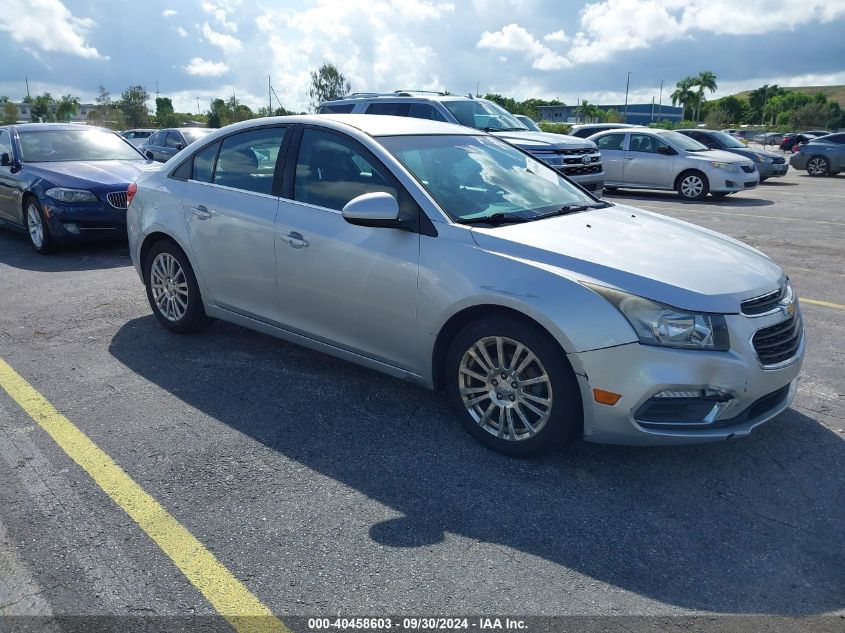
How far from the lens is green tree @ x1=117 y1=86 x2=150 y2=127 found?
2514 inches

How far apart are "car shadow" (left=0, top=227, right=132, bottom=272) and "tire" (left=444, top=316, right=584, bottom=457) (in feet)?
19.5

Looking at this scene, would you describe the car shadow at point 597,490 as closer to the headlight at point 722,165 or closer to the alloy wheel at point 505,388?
the alloy wheel at point 505,388

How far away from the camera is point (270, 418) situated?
4195 mm

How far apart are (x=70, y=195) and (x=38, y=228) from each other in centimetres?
71

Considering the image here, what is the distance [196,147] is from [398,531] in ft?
11.8

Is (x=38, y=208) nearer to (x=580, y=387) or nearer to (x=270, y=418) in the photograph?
(x=270, y=418)

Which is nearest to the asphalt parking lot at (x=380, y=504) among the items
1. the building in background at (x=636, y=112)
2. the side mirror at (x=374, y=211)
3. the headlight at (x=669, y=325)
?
the headlight at (x=669, y=325)

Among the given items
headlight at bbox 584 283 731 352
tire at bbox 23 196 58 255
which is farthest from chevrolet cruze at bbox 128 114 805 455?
tire at bbox 23 196 58 255

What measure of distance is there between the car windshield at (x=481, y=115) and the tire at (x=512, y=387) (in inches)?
353

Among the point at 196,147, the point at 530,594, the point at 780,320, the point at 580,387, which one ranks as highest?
the point at 196,147

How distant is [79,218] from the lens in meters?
8.56

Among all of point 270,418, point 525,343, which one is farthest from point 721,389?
point 270,418

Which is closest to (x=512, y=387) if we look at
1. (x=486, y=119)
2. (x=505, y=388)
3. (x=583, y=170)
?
(x=505, y=388)

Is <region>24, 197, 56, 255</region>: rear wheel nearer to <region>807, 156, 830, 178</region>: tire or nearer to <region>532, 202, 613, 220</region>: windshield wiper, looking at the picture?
<region>532, 202, 613, 220</region>: windshield wiper
